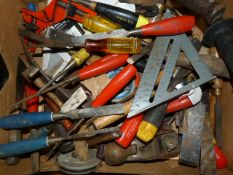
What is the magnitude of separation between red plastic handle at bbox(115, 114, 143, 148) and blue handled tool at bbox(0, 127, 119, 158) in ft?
0.08

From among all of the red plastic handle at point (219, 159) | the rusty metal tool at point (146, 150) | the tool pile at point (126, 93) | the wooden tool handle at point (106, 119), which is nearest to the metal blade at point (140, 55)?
the tool pile at point (126, 93)

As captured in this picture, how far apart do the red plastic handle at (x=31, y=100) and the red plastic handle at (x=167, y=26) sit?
368 mm

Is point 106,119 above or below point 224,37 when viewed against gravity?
below

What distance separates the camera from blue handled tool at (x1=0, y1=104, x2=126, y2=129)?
2.63 feet

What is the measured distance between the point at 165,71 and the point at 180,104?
10 centimetres

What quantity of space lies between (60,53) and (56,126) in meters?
0.23

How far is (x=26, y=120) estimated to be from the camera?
0.83 metres

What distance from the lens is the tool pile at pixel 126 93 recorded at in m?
0.81

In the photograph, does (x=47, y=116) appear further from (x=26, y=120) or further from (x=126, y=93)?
(x=126, y=93)

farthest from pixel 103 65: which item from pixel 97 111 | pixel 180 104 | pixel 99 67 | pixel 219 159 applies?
pixel 219 159

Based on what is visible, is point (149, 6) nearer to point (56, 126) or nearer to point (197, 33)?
point (197, 33)

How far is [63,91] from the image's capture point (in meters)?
0.87

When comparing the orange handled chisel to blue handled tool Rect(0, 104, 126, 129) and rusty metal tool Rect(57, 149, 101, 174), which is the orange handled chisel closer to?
blue handled tool Rect(0, 104, 126, 129)

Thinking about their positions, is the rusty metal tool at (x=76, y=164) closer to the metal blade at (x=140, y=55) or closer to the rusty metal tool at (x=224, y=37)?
the metal blade at (x=140, y=55)
